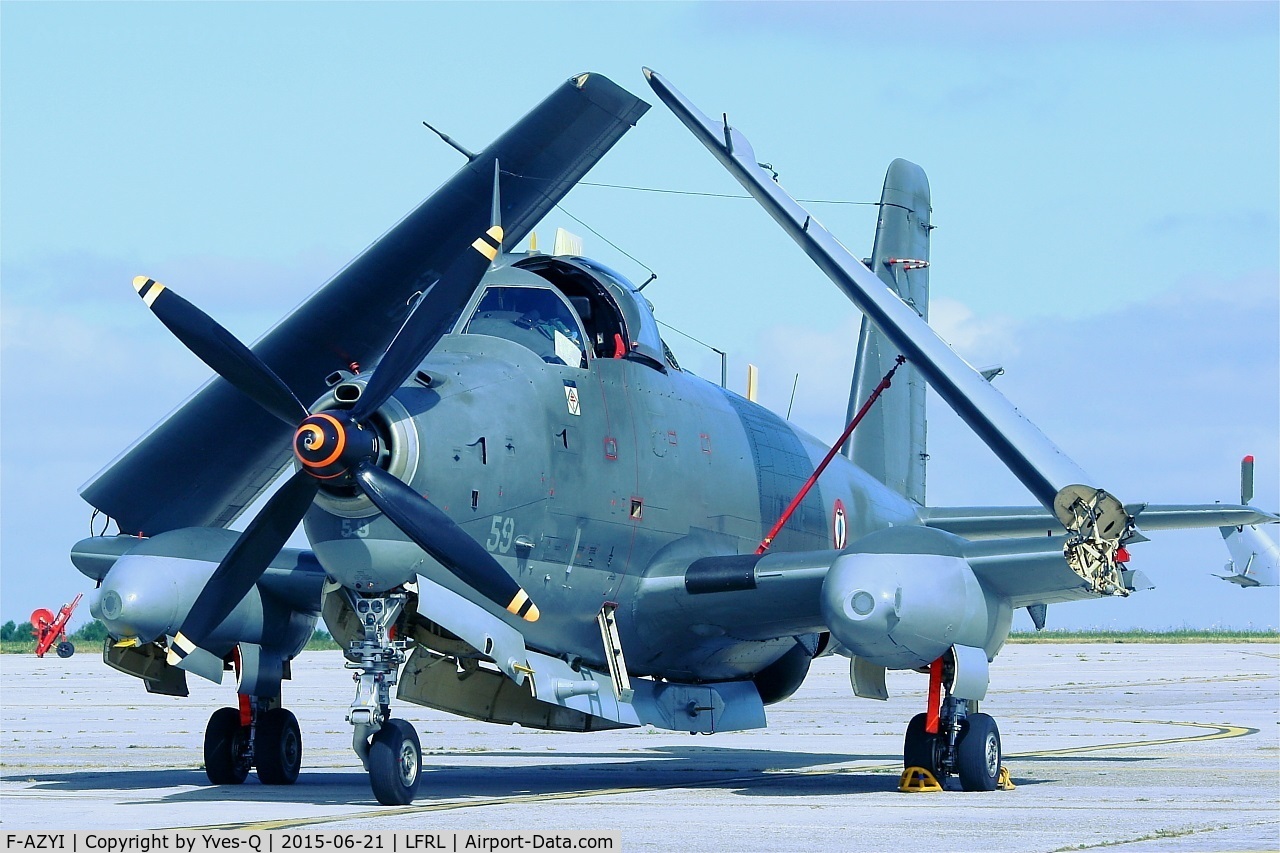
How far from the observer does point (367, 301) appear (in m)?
19.7

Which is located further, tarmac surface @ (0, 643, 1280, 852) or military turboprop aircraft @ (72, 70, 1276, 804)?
military turboprop aircraft @ (72, 70, 1276, 804)

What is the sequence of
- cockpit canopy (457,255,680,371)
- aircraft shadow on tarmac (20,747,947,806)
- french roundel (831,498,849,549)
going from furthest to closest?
french roundel (831,498,849,549)
aircraft shadow on tarmac (20,747,947,806)
cockpit canopy (457,255,680,371)

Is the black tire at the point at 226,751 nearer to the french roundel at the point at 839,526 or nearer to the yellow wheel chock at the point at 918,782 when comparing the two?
the yellow wheel chock at the point at 918,782

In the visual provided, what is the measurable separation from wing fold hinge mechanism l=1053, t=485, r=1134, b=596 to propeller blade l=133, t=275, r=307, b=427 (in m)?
7.35

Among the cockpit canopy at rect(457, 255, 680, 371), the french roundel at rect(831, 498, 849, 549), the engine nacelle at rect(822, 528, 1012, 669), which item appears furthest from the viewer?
the french roundel at rect(831, 498, 849, 549)

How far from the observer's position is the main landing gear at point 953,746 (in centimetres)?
1895

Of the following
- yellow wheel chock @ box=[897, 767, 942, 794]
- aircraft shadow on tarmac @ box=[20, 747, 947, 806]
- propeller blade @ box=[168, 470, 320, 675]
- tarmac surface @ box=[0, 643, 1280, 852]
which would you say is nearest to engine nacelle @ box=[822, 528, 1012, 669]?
yellow wheel chock @ box=[897, 767, 942, 794]

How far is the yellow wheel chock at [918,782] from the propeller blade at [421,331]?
726 cm

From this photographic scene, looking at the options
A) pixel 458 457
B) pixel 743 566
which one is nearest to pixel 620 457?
pixel 743 566

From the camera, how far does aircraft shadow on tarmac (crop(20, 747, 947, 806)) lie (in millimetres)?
18594

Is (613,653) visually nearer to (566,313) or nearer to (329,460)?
(566,313)

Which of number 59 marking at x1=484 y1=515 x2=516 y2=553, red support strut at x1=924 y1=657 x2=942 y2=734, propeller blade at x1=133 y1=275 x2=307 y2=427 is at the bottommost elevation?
red support strut at x1=924 y1=657 x2=942 y2=734

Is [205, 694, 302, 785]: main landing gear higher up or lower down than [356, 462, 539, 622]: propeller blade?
lower down

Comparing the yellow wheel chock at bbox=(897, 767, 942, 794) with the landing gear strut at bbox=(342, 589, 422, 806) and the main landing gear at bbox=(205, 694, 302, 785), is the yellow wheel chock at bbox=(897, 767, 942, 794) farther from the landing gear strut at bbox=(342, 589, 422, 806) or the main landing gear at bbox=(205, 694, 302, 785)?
the main landing gear at bbox=(205, 694, 302, 785)
